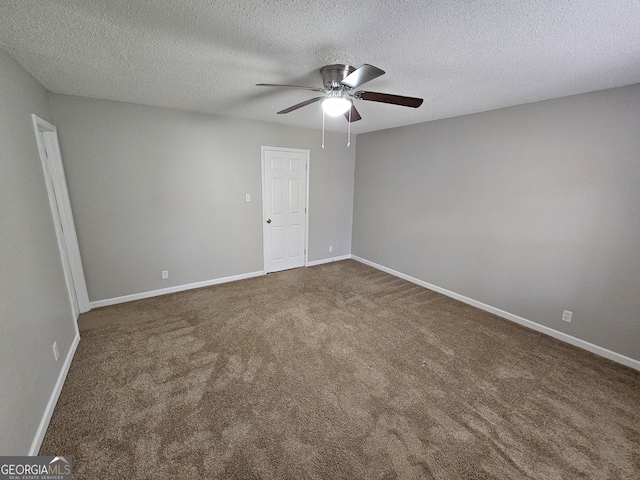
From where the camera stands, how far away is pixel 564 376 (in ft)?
7.40

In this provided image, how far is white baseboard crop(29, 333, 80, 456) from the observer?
1.54 m

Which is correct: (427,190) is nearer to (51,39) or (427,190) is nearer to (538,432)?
(538,432)

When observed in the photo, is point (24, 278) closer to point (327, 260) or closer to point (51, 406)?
point (51, 406)

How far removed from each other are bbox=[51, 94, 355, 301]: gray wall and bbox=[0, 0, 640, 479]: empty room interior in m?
0.03

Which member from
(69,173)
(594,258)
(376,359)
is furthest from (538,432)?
(69,173)

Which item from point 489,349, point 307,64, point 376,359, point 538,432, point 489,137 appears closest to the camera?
point 538,432

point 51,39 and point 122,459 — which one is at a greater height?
point 51,39

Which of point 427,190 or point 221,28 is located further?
point 427,190

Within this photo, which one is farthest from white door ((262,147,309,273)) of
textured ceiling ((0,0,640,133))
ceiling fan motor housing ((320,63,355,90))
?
ceiling fan motor housing ((320,63,355,90))

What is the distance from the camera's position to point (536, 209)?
9.32 feet

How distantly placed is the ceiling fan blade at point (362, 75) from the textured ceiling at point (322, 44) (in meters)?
0.21

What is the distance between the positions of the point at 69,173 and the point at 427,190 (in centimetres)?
445

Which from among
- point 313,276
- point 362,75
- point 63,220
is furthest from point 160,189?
point 362,75

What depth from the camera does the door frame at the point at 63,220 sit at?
2.51m
